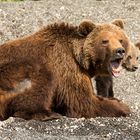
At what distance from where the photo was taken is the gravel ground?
22.6ft

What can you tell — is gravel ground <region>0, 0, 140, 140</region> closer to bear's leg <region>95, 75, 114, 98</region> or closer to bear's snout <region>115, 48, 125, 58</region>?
bear's leg <region>95, 75, 114, 98</region>

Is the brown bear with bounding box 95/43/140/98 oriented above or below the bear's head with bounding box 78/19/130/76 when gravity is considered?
below

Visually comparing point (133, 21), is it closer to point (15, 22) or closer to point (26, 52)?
point (15, 22)

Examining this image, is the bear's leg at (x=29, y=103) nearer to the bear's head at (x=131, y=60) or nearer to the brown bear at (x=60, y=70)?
the brown bear at (x=60, y=70)

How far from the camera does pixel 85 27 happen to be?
7969 mm

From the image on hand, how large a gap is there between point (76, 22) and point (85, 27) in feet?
18.6

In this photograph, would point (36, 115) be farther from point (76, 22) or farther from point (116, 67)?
point (76, 22)

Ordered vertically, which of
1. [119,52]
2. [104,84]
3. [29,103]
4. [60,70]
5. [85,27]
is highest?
[85,27]

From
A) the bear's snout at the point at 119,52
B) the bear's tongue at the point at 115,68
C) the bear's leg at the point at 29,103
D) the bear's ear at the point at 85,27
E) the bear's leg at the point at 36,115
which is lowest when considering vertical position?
the bear's leg at the point at 36,115

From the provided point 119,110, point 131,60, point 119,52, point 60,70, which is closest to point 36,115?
point 60,70

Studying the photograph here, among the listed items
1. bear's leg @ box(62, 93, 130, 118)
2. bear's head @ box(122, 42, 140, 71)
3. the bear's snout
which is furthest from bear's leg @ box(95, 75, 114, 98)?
the bear's snout

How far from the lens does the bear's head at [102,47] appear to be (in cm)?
773

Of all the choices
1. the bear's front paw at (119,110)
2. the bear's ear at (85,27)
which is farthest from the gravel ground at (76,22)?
the bear's ear at (85,27)

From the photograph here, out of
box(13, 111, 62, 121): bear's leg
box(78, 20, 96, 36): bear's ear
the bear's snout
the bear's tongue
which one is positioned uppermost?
box(78, 20, 96, 36): bear's ear
